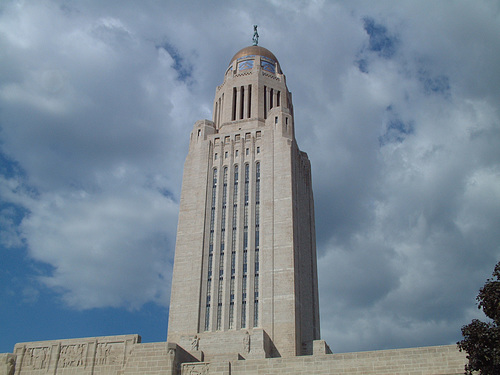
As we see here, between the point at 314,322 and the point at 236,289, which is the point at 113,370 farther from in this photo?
the point at 314,322

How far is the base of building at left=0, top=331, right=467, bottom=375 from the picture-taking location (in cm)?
3000

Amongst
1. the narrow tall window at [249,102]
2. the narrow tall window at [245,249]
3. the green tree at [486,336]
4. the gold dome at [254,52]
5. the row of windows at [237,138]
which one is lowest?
the green tree at [486,336]

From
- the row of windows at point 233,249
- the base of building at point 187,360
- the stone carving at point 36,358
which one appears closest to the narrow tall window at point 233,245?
the row of windows at point 233,249

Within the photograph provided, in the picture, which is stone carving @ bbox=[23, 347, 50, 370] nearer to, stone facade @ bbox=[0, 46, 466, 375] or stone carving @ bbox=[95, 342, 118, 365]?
stone facade @ bbox=[0, 46, 466, 375]

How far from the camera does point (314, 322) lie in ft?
151

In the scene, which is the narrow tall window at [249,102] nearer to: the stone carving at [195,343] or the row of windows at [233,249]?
the row of windows at [233,249]

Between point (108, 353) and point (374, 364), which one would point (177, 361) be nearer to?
point (108, 353)

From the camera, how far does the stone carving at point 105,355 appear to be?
3553 centimetres

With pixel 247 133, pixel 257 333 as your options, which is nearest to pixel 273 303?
pixel 257 333

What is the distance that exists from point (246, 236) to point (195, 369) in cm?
1465

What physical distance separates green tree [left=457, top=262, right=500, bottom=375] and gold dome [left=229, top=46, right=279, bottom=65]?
4642cm

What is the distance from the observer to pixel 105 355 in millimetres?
35875

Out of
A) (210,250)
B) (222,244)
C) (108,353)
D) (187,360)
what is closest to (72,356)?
(108,353)

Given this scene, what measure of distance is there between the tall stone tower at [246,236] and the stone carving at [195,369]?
3.65 m
